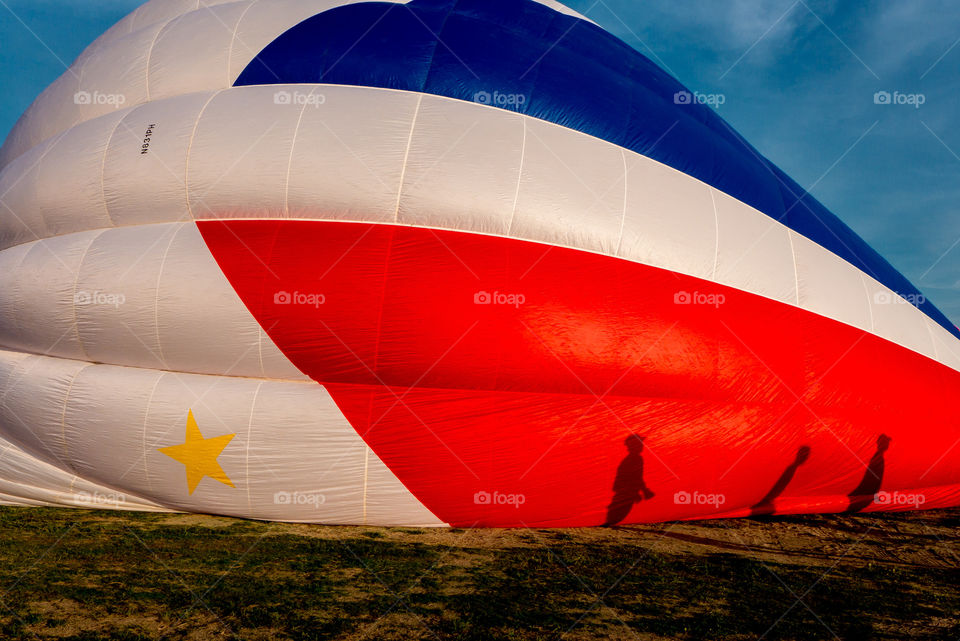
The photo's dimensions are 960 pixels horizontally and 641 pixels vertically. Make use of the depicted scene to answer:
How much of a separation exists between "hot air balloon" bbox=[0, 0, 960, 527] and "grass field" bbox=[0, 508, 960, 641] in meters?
0.36

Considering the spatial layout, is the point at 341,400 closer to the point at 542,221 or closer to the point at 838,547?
the point at 542,221

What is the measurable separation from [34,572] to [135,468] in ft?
4.48

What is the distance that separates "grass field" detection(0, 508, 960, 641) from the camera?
3209mm

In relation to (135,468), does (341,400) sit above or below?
above

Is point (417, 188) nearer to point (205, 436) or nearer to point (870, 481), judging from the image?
point (205, 436)

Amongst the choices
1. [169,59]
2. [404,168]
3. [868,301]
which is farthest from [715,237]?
[169,59]

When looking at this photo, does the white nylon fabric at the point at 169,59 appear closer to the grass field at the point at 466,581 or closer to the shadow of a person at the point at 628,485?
the grass field at the point at 466,581

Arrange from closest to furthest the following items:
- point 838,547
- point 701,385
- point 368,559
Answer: point 368,559 < point 838,547 < point 701,385

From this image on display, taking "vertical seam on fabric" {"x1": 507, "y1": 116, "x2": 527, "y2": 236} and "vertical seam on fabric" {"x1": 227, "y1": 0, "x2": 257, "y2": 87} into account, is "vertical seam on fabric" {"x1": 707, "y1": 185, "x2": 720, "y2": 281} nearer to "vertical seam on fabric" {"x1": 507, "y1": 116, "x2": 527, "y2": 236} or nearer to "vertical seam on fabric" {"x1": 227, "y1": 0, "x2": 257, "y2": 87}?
"vertical seam on fabric" {"x1": 507, "y1": 116, "x2": 527, "y2": 236}

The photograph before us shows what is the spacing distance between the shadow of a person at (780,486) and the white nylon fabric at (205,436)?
306 cm

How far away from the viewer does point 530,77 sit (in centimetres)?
598

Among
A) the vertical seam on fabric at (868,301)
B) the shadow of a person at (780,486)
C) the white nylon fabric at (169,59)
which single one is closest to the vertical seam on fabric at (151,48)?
the white nylon fabric at (169,59)

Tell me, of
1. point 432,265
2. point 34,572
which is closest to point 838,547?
point 432,265

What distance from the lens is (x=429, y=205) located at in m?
5.20
